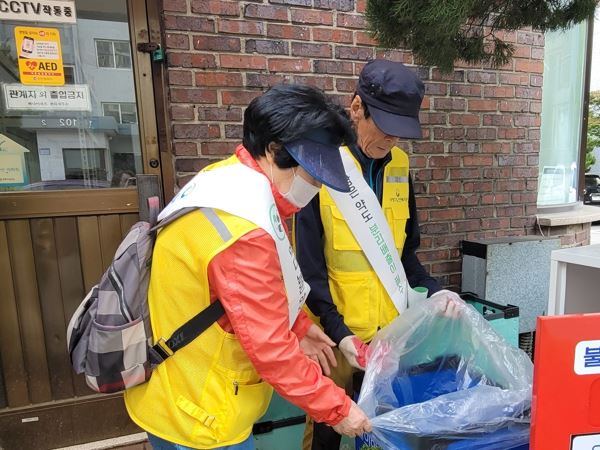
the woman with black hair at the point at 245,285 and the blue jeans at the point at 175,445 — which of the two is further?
the blue jeans at the point at 175,445

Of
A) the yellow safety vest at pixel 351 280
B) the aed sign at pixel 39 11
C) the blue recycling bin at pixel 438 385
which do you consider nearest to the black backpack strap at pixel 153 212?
the yellow safety vest at pixel 351 280

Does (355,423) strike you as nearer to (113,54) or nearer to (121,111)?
(121,111)

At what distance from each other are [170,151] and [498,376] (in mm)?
1801

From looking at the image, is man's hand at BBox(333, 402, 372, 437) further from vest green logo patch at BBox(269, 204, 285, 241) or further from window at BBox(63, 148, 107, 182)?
window at BBox(63, 148, 107, 182)

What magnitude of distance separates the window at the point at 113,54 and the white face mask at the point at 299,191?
1570mm

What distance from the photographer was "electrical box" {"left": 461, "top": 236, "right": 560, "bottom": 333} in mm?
2793

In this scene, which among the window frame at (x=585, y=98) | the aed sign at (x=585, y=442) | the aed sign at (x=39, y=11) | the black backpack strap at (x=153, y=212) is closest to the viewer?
the aed sign at (x=585, y=442)

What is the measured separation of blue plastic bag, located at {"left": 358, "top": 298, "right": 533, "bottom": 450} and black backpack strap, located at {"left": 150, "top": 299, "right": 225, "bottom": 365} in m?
0.47

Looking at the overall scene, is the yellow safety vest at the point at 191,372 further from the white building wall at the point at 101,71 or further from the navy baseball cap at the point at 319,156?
the white building wall at the point at 101,71

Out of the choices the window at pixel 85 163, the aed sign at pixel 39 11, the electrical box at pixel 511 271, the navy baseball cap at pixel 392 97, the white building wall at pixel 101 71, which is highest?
the aed sign at pixel 39 11

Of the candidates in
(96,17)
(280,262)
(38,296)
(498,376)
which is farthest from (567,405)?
(96,17)

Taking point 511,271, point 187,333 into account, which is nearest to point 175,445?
point 187,333

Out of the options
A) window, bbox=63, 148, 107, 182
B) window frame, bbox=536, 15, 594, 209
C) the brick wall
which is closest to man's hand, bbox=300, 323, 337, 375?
the brick wall

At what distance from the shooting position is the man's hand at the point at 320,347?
4.68 ft
